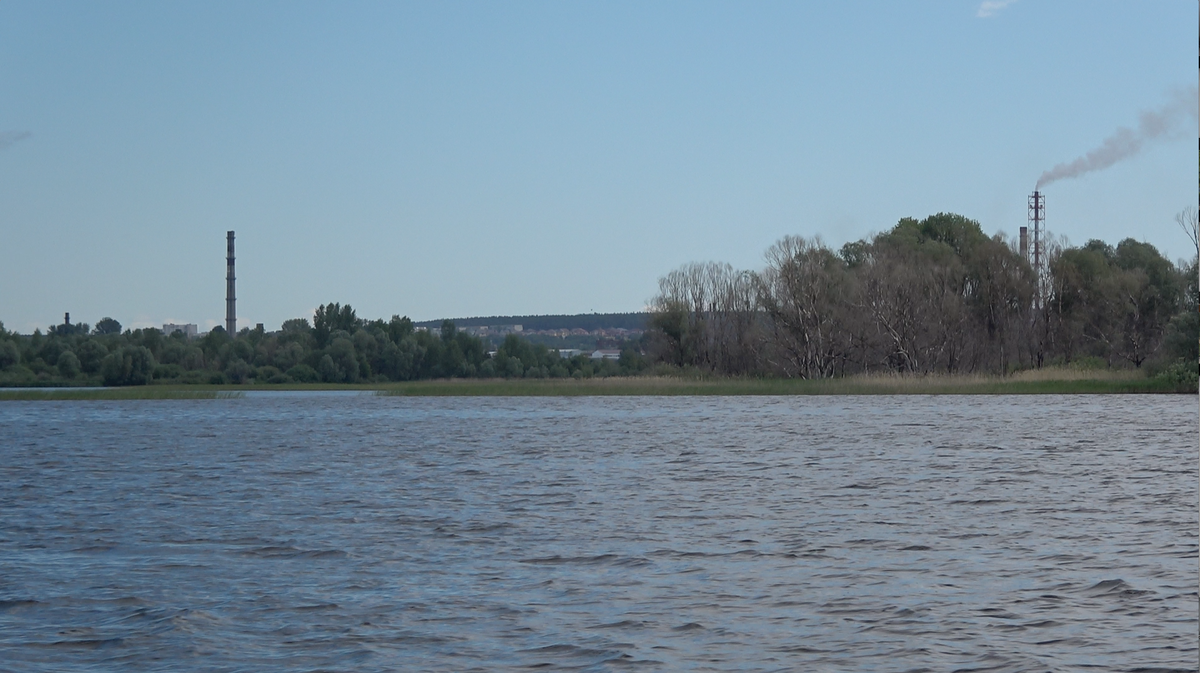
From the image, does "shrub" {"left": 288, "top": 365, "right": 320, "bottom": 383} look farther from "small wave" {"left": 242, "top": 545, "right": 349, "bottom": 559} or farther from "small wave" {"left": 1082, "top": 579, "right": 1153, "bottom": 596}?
"small wave" {"left": 1082, "top": 579, "right": 1153, "bottom": 596}

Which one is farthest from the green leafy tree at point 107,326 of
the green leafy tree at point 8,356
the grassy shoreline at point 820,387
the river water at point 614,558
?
the river water at point 614,558

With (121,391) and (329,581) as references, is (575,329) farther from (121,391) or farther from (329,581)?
(329,581)

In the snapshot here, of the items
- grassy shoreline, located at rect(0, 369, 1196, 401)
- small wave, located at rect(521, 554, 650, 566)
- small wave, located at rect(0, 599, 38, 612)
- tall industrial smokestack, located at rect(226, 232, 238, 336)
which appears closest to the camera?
small wave, located at rect(0, 599, 38, 612)

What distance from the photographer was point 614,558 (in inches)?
589

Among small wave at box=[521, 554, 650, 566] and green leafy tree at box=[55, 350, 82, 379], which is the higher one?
green leafy tree at box=[55, 350, 82, 379]

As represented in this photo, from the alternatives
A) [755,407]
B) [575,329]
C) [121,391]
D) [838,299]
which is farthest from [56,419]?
[575,329]

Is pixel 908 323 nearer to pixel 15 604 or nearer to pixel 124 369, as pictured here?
pixel 124 369

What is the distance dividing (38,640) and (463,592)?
13.2 ft

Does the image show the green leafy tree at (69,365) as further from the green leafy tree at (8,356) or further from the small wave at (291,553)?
the small wave at (291,553)

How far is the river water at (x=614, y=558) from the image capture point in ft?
34.6

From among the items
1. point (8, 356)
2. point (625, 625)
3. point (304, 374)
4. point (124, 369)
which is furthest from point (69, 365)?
point (625, 625)

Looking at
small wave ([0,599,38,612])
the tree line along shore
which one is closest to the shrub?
the tree line along shore

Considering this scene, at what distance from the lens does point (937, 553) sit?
49.4 feet

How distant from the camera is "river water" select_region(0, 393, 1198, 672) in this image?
10.5 meters
